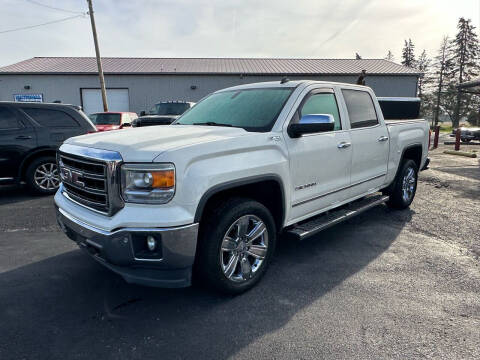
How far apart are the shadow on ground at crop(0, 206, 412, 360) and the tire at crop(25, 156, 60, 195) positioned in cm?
339

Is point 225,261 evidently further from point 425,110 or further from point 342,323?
point 425,110

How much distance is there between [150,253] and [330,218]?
2.20 m

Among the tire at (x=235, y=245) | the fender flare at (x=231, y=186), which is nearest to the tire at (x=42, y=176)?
the tire at (x=235, y=245)

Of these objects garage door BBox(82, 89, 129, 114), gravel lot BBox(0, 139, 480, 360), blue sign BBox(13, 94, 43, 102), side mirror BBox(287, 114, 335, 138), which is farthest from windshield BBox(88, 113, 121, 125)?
blue sign BBox(13, 94, 43, 102)

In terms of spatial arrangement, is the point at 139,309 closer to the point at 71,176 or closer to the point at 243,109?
the point at 71,176

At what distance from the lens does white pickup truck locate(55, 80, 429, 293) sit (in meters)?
2.46

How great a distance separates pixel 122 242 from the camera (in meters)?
2.44

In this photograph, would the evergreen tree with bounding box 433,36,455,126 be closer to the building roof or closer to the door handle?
the building roof

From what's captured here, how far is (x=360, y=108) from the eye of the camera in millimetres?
4469

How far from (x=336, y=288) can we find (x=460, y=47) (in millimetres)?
63449

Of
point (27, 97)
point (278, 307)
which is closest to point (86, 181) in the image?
point (278, 307)

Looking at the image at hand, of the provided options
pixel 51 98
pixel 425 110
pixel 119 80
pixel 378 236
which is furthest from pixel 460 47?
pixel 378 236

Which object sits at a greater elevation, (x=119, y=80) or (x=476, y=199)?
(x=119, y=80)

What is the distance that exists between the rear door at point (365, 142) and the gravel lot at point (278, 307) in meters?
0.80
